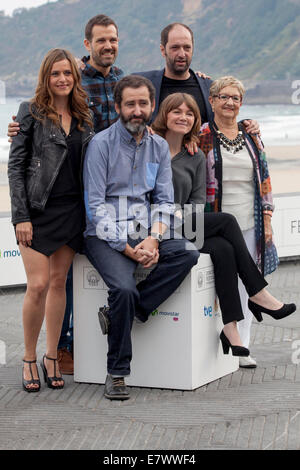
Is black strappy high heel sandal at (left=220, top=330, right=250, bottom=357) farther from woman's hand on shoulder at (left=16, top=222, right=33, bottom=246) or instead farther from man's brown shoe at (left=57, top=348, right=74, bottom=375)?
woman's hand on shoulder at (left=16, top=222, right=33, bottom=246)

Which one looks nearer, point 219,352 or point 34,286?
point 34,286

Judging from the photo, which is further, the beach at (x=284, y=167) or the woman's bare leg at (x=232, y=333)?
the beach at (x=284, y=167)

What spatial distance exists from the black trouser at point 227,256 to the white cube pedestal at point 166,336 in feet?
0.21

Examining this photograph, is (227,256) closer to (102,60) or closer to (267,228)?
(267,228)

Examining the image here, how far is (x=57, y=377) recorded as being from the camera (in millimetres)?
4734

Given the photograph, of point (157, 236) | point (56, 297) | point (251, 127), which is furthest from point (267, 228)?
point (56, 297)

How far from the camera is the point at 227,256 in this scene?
4.70 m

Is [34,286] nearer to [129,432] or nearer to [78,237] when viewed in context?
[78,237]

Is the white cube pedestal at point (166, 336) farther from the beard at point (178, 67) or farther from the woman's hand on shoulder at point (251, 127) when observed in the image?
the beard at point (178, 67)

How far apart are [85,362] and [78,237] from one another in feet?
2.53

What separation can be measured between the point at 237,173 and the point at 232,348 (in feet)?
3.50

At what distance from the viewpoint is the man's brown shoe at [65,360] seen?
5016mm

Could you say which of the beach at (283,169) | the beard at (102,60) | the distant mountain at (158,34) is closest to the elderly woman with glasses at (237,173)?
the beard at (102,60)
